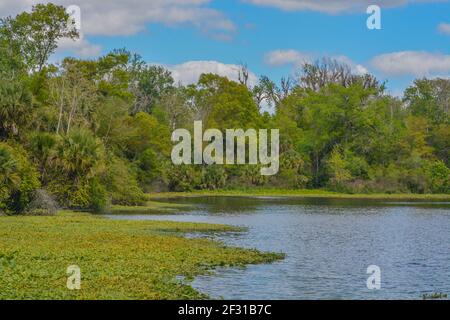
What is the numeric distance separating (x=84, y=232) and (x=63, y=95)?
3048 centimetres

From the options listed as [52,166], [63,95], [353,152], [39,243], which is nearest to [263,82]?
[353,152]

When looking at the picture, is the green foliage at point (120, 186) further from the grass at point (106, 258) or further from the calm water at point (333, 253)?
the grass at point (106, 258)

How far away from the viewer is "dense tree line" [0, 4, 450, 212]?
53594 millimetres

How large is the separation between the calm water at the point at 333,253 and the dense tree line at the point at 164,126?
28.4 feet

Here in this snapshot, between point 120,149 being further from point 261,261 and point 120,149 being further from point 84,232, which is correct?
point 261,261

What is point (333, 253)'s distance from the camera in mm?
33531

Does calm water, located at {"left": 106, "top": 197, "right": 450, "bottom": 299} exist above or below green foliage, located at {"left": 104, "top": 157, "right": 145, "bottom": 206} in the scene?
below

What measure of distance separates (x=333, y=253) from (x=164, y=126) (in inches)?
2555

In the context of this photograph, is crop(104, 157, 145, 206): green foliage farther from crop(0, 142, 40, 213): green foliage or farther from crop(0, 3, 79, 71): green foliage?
crop(0, 3, 79, 71): green foliage

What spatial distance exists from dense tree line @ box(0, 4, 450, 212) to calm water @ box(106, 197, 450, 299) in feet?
28.4

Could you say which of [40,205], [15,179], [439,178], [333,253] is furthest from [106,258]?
[439,178]

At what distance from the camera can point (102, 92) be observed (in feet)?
284

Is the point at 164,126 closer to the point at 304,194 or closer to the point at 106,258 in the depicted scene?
the point at 304,194

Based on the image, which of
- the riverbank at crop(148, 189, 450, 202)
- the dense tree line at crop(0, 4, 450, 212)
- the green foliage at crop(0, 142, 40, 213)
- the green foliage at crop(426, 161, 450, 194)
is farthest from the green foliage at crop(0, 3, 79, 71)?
the green foliage at crop(426, 161, 450, 194)
